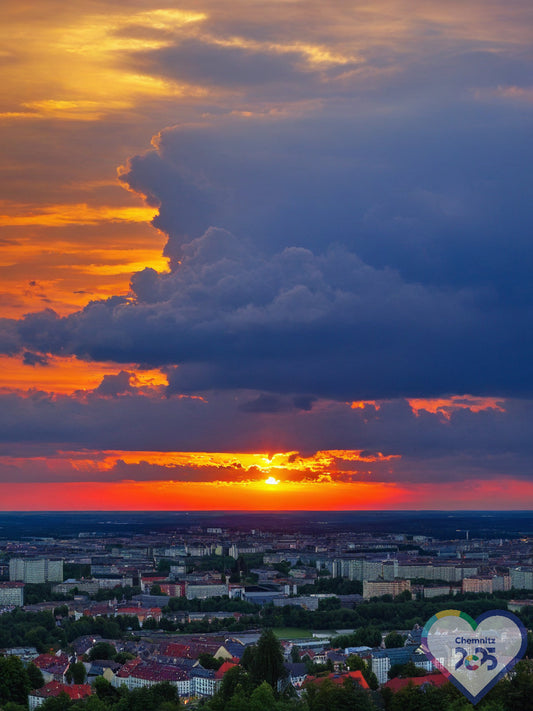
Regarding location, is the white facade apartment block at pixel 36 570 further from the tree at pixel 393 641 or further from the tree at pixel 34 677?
the tree at pixel 34 677

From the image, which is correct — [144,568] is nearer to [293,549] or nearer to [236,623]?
[293,549]

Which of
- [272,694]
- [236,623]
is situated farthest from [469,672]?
[236,623]

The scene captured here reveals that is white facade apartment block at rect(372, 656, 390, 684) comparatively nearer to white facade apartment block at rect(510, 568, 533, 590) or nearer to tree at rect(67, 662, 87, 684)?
tree at rect(67, 662, 87, 684)

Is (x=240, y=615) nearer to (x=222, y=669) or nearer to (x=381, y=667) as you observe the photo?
(x=381, y=667)

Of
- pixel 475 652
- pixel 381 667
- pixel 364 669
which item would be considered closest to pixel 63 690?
pixel 364 669

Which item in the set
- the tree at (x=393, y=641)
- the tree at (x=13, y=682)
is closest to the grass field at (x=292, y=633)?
the tree at (x=393, y=641)

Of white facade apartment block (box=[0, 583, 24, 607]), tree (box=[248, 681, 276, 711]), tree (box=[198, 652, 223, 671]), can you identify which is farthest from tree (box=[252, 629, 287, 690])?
white facade apartment block (box=[0, 583, 24, 607])
